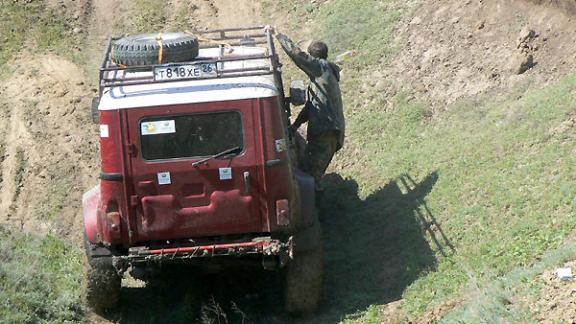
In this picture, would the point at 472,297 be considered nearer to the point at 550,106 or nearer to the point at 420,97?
the point at 550,106

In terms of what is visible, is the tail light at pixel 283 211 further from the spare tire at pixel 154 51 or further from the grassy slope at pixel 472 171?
the spare tire at pixel 154 51

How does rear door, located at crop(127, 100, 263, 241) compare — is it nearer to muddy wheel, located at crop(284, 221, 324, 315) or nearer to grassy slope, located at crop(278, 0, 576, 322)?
muddy wheel, located at crop(284, 221, 324, 315)

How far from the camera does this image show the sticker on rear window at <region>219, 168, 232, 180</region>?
769cm

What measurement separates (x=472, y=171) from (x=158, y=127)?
388 centimetres

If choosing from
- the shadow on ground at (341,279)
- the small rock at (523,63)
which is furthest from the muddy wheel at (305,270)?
the small rock at (523,63)

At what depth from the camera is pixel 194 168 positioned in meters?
7.68

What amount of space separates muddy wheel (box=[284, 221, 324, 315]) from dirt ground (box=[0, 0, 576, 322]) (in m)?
4.28

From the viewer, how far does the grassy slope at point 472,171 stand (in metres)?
7.91

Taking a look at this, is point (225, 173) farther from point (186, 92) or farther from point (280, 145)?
point (186, 92)

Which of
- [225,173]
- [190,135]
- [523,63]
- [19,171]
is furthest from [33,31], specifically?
[225,173]

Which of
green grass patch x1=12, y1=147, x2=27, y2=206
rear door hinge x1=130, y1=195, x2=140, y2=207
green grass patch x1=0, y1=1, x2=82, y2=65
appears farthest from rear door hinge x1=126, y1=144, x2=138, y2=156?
green grass patch x1=0, y1=1, x2=82, y2=65

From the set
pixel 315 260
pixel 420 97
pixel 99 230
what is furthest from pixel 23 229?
pixel 420 97

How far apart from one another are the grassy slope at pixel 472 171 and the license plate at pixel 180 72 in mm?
2717

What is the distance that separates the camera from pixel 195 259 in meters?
8.01
